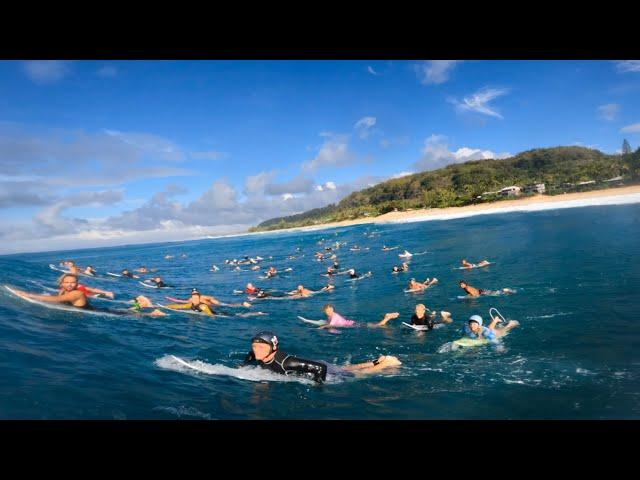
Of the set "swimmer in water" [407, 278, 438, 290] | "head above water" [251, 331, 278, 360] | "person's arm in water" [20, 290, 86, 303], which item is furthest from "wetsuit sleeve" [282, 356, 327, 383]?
"swimmer in water" [407, 278, 438, 290]

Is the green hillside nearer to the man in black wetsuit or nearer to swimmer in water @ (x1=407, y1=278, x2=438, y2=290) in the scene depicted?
swimmer in water @ (x1=407, y1=278, x2=438, y2=290)

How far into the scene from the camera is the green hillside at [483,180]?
14.8m

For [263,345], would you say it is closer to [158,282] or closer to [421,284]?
[421,284]

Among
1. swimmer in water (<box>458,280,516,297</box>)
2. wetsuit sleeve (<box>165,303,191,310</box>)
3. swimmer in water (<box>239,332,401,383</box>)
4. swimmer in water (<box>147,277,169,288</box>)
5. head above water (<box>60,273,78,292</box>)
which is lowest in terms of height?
swimmer in water (<box>458,280,516,297</box>)

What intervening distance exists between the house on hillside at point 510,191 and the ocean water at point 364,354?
5.21 m

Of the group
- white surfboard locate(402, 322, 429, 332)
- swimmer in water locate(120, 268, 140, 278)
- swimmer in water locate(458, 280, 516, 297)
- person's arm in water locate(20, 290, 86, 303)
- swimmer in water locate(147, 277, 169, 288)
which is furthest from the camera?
swimmer in water locate(120, 268, 140, 278)

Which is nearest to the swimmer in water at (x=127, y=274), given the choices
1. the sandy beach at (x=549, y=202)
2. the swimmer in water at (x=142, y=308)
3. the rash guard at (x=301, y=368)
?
the swimmer in water at (x=142, y=308)

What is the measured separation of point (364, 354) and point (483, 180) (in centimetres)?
1842

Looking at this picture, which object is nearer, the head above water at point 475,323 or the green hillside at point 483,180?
the head above water at point 475,323

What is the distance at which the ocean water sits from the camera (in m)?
5.00

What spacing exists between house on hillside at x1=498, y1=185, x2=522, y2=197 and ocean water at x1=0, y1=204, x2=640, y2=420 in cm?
521

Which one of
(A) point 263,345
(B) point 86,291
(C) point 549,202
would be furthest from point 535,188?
(B) point 86,291

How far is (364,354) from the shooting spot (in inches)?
309

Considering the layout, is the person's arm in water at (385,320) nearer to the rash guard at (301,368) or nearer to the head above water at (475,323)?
the head above water at (475,323)
